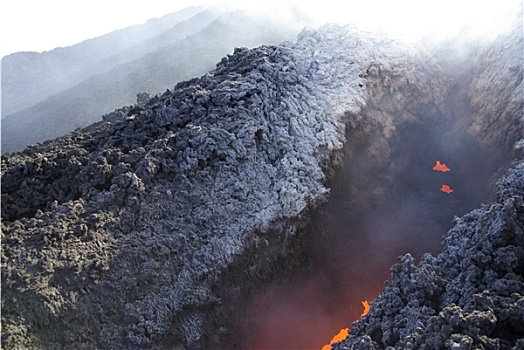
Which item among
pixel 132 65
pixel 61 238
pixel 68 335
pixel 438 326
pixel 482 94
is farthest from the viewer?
pixel 132 65

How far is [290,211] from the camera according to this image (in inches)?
410

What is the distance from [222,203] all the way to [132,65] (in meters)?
23.3

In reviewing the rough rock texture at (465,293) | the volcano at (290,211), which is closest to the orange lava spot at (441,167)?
the volcano at (290,211)

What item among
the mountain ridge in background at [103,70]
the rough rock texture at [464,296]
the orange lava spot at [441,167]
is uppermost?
the mountain ridge in background at [103,70]

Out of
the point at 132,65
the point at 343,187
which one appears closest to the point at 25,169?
the point at 343,187

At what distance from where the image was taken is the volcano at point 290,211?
7.55 m

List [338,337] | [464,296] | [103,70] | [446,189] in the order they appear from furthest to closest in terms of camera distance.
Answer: [103,70] < [446,189] < [338,337] < [464,296]

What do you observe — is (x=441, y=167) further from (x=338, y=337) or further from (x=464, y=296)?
(x=464, y=296)

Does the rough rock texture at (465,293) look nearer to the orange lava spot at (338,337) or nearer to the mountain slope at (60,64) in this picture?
the orange lava spot at (338,337)

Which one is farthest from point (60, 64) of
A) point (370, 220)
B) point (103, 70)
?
point (370, 220)

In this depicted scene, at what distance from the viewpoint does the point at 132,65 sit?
30.0 m

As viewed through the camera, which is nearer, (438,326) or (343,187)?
(438,326)

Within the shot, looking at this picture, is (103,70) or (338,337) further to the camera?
(103,70)

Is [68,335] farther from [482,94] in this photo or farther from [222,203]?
[482,94]
